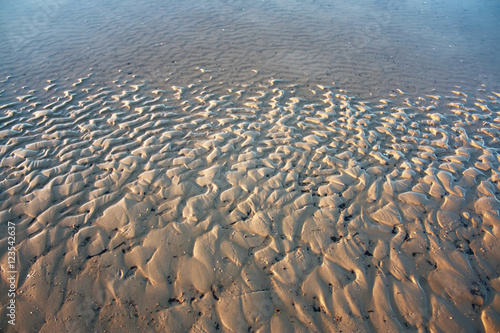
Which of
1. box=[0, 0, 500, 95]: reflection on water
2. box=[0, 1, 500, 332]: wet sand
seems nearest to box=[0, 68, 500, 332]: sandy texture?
box=[0, 1, 500, 332]: wet sand

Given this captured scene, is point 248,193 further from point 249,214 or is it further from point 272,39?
point 272,39

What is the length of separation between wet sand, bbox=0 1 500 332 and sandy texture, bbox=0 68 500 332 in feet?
0.08

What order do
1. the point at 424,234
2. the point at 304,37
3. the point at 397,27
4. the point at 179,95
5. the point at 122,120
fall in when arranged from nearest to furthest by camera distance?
the point at 424,234 → the point at 122,120 → the point at 179,95 → the point at 304,37 → the point at 397,27

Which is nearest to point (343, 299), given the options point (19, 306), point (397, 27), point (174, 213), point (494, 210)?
point (174, 213)

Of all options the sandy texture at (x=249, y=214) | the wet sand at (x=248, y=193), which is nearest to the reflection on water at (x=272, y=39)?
the wet sand at (x=248, y=193)

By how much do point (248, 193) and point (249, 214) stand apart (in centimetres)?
42

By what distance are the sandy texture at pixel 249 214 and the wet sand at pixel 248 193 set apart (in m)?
0.02

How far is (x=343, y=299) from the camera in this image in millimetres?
3324

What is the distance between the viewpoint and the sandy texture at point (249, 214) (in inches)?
129

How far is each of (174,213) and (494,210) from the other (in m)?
4.95

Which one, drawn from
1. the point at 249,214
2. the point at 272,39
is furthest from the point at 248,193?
the point at 272,39

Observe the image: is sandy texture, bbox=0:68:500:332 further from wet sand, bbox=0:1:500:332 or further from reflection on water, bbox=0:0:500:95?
reflection on water, bbox=0:0:500:95

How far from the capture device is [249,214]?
13.8 ft

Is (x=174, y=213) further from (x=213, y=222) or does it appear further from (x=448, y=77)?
(x=448, y=77)
